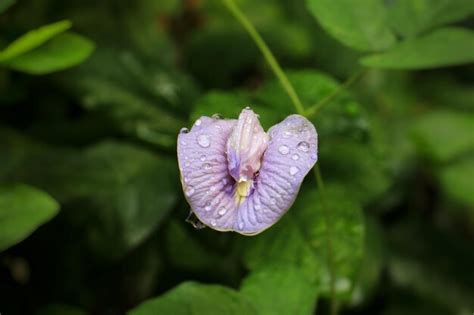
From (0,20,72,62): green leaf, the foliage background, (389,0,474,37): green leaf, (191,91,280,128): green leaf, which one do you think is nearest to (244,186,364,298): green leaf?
the foliage background

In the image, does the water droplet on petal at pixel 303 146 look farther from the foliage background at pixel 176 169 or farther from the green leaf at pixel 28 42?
the green leaf at pixel 28 42

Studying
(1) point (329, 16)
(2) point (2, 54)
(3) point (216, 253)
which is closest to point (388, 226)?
(3) point (216, 253)

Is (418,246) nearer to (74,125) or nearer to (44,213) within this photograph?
(74,125)

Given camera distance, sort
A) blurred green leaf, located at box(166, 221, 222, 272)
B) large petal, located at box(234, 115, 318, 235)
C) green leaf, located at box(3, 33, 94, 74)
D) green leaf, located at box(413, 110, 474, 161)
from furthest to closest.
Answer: green leaf, located at box(413, 110, 474, 161) < blurred green leaf, located at box(166, 221, 222, 272) < green leaf, located at box(3, 33, 94, 74) < large petal, located at box(234, 115, 318, 235)

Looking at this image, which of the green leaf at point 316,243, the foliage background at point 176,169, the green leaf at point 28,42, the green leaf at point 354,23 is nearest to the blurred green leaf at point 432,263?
the foliage background at point 176,169

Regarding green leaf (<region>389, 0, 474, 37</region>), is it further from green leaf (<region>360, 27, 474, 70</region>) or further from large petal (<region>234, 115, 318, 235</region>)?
large petal (<region>234, 115, 318, 235</region>)

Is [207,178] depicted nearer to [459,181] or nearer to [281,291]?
[281,291]
